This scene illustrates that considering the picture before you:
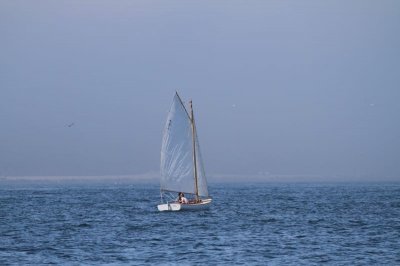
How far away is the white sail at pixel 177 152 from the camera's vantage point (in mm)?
92062

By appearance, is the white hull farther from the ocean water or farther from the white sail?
the white sail

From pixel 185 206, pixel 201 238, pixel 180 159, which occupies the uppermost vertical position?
pixel 180 159

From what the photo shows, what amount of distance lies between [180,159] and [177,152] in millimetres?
968

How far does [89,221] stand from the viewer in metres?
83.8

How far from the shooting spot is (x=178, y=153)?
93.2 metres

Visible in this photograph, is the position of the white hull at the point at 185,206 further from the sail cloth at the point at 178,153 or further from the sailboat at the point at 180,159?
the sail cloth at the point at 178,153

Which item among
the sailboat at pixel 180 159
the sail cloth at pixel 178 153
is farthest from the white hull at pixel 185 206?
the sail cloth at pixel 178 153

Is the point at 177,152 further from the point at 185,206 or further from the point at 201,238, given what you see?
the point at 201,238

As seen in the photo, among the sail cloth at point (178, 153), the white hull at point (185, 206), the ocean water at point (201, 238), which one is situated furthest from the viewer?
the sail cloth at point (178, 153)

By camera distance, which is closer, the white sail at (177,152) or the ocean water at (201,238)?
the ocean water at (201,238)

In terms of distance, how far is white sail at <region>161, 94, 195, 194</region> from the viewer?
92.1 meters

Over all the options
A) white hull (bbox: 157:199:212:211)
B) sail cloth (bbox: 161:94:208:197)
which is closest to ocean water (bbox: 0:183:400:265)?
white hull (bbox: 157:199:212:211)

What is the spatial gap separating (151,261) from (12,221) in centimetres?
3759

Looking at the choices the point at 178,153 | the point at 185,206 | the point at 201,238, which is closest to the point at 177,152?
the point at 178,153
